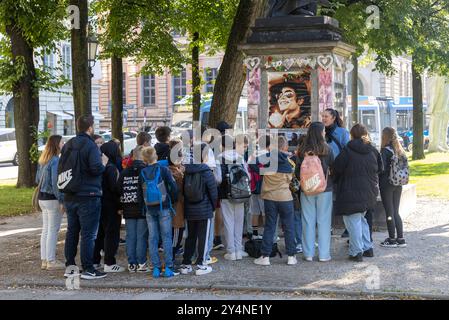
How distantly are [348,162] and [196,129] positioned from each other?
6.80 ft

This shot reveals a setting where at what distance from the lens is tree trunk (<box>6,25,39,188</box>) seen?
71.1 feet

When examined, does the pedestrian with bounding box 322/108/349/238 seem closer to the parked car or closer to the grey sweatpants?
the grey sweatpants

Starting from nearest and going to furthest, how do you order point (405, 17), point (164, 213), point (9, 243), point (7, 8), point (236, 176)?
point (164, 213), point (236, 176), point (9, 243), point (7, 8), point (405, 17)

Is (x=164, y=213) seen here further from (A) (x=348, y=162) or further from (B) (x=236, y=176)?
(A) (x=348, y=162)

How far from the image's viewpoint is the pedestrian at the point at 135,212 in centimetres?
958

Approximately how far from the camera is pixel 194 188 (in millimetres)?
9484

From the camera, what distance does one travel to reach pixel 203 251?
9.68 metres

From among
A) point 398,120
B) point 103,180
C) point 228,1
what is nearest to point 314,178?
point 103,180

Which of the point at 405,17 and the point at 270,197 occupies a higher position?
the point at 405,17

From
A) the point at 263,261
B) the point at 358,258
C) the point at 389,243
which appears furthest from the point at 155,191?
the point at 389,243

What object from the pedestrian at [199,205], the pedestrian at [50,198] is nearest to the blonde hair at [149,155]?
the pedestrian at [199,205]

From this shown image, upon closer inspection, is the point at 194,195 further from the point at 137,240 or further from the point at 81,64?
the point at 81,64

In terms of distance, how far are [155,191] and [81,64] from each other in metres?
5.91

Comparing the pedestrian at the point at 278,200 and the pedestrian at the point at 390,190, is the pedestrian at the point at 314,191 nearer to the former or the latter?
the pedestrian at the point at 278,200
